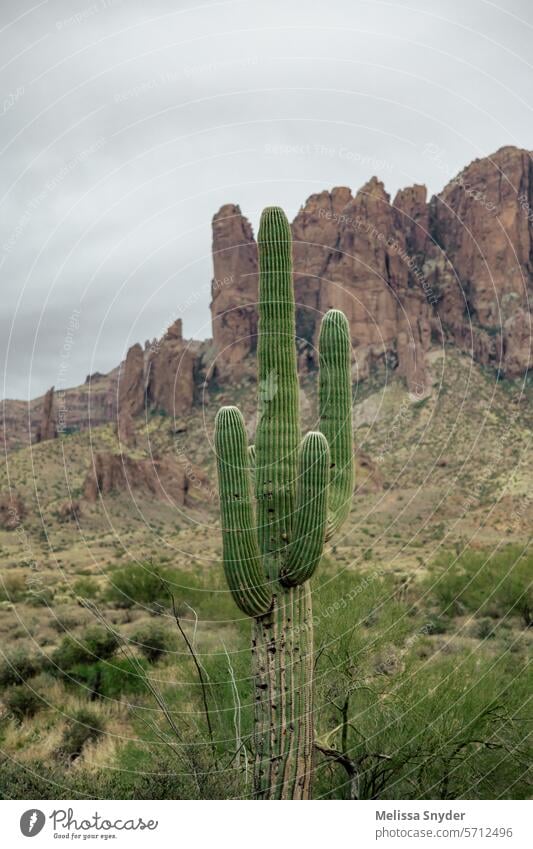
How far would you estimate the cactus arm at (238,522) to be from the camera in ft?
36.1

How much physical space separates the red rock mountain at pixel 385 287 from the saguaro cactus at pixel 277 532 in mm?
83528

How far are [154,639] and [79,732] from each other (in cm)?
641

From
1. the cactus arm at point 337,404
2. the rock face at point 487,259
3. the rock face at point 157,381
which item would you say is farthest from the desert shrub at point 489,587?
A: the rock face at point 487,259

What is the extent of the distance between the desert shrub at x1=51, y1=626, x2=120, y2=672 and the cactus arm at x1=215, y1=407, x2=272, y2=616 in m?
15.6

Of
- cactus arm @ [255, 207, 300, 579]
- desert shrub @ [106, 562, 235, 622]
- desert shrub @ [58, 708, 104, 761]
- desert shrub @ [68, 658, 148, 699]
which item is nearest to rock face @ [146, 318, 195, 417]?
desert shrub @ [106, 562, 235, 622]

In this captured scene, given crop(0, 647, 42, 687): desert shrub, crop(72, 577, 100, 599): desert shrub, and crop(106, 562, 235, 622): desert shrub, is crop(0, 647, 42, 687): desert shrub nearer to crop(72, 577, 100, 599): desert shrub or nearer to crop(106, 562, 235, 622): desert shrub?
crop(106, 562, 235, 622): desert shrub

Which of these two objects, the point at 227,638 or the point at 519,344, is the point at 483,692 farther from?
the point at 519,344

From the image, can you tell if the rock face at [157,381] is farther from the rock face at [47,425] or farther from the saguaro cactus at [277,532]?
the saguaro cactus at [277,532]

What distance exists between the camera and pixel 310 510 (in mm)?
11172

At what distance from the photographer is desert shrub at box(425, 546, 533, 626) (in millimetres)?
30625

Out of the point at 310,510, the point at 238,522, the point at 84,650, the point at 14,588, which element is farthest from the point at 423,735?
the point at 14,588

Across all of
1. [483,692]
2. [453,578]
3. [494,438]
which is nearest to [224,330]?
[494,438]

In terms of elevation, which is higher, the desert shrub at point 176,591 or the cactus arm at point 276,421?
the cactus arm at point 276,421

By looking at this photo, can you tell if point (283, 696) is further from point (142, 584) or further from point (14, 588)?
point (14, 588)
